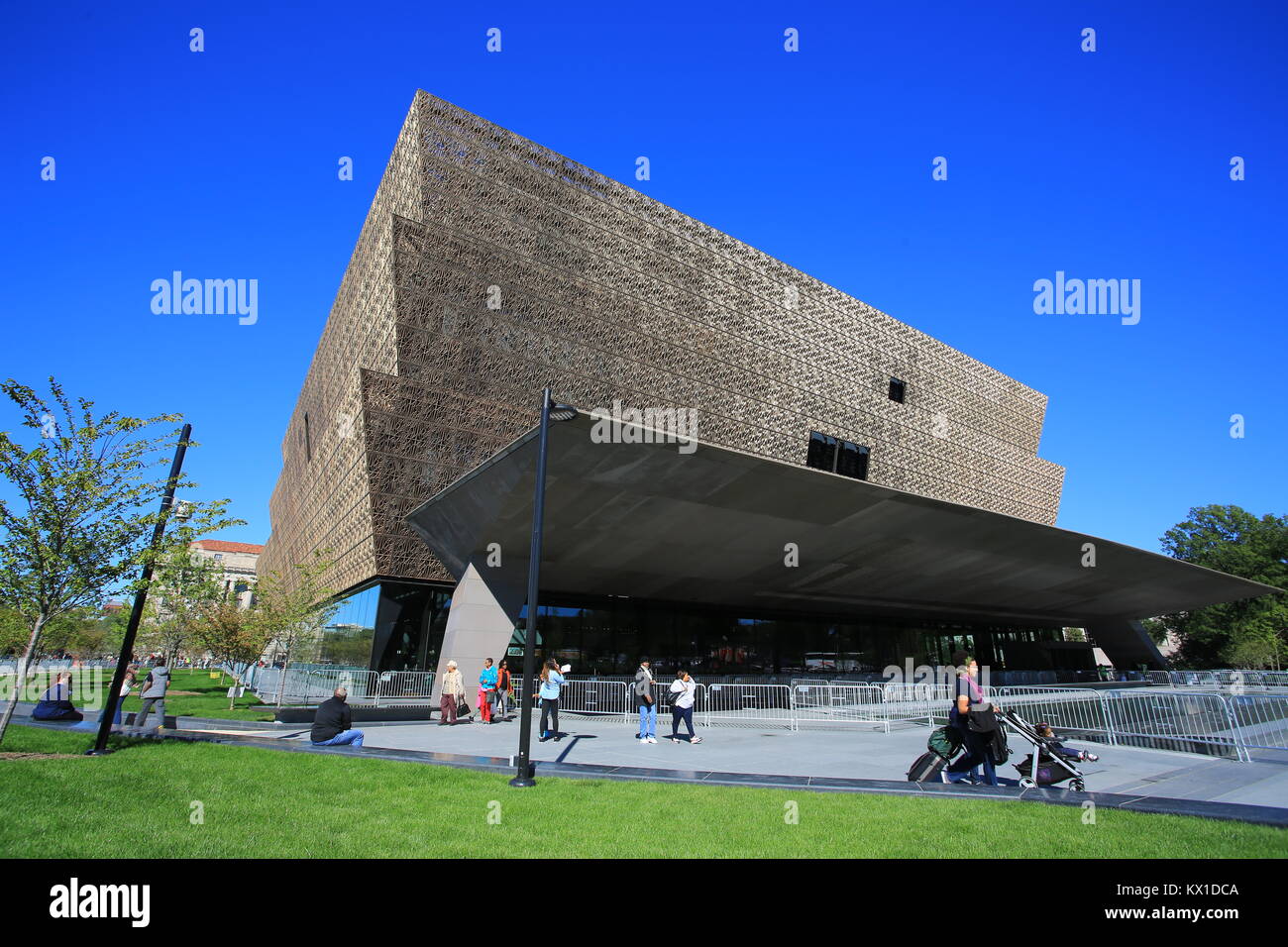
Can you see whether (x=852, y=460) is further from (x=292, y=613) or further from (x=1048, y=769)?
(x=1048, y=769)

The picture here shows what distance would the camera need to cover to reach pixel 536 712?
70.2ft

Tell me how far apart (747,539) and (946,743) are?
15295 mm

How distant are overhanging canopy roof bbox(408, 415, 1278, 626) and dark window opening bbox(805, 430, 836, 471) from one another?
8.56 m

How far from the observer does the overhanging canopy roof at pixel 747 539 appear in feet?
63.7

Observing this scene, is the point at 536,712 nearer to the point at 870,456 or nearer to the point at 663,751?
the point at 663,751

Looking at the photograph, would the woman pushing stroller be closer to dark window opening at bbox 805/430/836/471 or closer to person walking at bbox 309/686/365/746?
person walking at bbox 309/686/365/746

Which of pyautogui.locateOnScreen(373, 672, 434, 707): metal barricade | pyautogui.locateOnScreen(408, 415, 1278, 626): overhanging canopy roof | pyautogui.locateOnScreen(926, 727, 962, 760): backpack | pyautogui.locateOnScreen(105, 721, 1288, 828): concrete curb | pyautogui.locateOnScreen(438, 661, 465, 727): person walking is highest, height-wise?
pyautogui.locateOnScreen(408, 415, 1278, 626): overhanging canopy roof

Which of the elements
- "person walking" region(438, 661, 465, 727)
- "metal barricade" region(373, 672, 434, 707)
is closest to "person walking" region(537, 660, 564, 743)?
"person walking" region(438, 661, 465, 727)

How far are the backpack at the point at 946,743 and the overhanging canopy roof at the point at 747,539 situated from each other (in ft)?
34.3

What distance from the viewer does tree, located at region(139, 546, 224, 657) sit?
12141 mm

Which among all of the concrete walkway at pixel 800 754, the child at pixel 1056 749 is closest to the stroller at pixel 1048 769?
the child at pixel 1056 749

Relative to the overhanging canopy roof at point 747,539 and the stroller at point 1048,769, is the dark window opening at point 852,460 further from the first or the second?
the stroller at point 1048,769

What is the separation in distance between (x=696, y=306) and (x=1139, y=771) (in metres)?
29.6

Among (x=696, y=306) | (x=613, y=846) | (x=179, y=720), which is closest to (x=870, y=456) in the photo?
(x=696, y=306)
